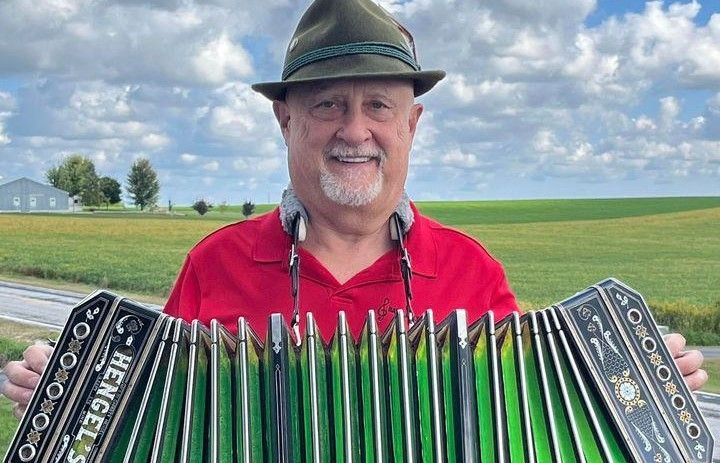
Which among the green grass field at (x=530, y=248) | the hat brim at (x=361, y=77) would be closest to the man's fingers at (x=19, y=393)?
Answer: the hat brim at (x=361, y=77)

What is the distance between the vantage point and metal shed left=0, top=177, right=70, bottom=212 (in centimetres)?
2272

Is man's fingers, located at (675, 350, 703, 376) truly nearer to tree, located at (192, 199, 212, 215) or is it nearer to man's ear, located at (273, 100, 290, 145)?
man's ear, located at (273, 100, 290, 145)

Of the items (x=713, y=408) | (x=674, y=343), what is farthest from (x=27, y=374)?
(x=713, y=408)

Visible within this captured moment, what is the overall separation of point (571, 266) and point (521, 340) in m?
15.7

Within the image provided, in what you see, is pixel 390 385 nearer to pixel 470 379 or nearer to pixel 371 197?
pixel 470 379

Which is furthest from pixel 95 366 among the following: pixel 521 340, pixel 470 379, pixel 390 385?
pixel 521 340

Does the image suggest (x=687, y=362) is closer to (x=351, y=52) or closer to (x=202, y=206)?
(x=351, y=52)

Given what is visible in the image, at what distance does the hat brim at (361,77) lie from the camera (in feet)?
8.08

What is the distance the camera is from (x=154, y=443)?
2221 mm

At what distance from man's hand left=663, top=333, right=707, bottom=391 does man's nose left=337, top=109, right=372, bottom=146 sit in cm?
98

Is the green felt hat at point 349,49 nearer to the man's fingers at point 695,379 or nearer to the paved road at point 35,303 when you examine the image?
the man's fingers at point 695,379

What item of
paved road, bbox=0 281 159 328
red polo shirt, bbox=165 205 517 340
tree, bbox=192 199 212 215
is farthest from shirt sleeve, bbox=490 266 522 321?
tree, bbox=192 199 212 215

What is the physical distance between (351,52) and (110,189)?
27025mm

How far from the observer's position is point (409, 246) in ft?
9.22
